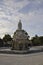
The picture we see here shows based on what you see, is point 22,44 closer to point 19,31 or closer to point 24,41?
point 24,41

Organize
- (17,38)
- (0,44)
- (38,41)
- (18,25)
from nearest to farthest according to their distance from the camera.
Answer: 1. (17,38)
2. (18,25)
3. (0,44)
4. (38,41)

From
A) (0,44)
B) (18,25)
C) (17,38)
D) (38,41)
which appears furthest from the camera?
(38,41)

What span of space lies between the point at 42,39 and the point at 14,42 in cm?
5289

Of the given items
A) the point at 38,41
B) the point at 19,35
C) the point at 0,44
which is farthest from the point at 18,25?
the point at 38,41

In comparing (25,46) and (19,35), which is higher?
(19,35)

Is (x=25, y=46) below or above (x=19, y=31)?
below

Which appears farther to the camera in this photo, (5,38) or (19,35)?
(5,38)

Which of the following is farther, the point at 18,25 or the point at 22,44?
the point at 18,25

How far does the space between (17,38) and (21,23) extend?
15.1 ft

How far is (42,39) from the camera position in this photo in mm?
84875

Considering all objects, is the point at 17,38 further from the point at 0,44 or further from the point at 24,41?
the point at 0,44

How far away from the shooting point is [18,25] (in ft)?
117

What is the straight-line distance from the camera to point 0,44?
214 ft

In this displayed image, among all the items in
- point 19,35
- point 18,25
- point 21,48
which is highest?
point 18,25
